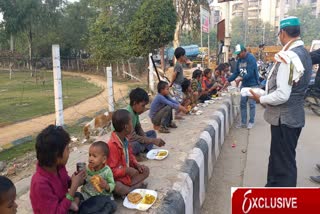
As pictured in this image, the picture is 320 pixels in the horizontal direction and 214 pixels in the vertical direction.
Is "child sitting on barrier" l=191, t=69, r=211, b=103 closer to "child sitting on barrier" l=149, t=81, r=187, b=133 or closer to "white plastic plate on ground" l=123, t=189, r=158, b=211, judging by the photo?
"child sitting on barrier" l=149, t=81, r=187, b=133

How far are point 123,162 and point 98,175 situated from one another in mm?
418

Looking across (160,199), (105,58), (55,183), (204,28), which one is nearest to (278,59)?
(160,199)

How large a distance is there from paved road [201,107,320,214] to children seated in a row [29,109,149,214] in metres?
1.36

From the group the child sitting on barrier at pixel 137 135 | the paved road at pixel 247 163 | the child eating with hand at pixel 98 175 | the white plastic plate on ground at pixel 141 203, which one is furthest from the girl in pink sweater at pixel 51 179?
the paved road at pixel 247 163

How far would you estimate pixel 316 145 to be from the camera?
20.1 feet

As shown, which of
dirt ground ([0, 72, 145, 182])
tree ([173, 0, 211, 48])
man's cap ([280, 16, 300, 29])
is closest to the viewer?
man's cap ([280, 16, 300, 29])

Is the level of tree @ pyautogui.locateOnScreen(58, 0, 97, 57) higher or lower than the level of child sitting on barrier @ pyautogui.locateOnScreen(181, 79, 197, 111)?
higher

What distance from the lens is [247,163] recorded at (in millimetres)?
5258

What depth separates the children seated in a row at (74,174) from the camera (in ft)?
7.11

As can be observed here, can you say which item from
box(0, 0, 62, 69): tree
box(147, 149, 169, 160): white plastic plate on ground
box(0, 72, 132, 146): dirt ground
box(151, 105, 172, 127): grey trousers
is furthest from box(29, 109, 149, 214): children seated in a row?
box(0, 0, 62, 69): tree

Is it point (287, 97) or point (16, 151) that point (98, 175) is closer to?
point (287, 97)

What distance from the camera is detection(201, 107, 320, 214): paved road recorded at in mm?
4180

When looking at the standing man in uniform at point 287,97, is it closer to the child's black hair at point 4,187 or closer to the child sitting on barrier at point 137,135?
the child sitting on barrier at point 137,135

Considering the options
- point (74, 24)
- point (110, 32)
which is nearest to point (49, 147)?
point (110, 32)
